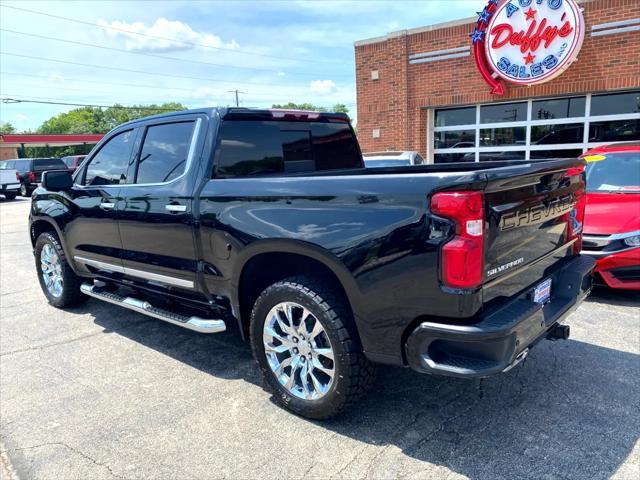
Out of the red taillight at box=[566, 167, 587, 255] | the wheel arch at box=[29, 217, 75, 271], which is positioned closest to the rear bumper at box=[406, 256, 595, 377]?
the red taillight at box=[566, 167, 587, 255]

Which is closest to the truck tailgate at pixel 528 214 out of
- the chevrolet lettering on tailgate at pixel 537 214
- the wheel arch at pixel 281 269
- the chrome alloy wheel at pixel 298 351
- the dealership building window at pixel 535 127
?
the chevrolet lettering on tailgate at pixel 537 214

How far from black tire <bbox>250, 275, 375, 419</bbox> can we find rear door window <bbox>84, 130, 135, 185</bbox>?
2082mm

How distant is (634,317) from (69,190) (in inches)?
222

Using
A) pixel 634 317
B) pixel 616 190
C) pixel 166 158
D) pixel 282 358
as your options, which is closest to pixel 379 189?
pixel 282 358

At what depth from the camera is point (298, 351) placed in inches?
122

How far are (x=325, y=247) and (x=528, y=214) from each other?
3.73ft

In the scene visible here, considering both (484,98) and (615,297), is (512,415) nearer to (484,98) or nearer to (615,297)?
(615,297)

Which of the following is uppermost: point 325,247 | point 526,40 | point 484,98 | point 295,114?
point 526,40

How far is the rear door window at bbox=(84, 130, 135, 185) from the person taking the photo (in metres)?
4.33

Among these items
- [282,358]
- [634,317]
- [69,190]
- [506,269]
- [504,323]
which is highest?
[69,190]

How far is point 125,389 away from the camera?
3639 millimetres

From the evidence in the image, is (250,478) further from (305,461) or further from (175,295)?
(175,295)

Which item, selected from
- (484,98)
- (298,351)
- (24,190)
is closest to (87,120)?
(24,190)

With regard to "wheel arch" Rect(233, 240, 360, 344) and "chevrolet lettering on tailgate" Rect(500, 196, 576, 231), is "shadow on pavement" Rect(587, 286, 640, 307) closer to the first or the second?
"chevrolet lettering on tailgate" Rect(500, 196, 576, 231)
